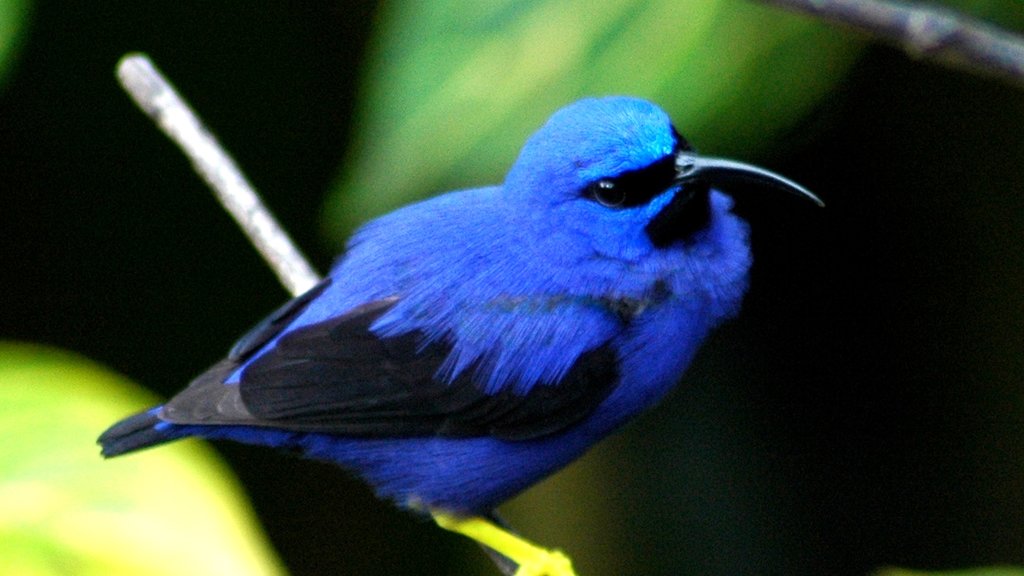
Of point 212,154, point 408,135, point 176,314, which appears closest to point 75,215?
point 176,314

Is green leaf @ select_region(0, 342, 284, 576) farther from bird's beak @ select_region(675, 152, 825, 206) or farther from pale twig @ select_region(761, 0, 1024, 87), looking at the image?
pale twig @ select_region(761, 0, 1024, 87)

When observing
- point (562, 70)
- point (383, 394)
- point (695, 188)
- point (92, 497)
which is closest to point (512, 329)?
point (383, 394)

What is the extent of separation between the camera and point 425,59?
2.97 meters

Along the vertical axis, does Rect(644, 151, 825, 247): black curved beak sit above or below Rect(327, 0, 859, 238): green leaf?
below

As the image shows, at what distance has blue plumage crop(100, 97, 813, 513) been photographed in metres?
2.80

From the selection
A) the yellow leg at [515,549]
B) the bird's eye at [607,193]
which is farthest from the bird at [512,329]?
the yellow leg at [515,549]

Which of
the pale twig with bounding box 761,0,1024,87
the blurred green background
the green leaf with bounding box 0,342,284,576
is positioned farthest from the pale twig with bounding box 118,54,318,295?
the pale twig with bounding box 761,0,1024,87

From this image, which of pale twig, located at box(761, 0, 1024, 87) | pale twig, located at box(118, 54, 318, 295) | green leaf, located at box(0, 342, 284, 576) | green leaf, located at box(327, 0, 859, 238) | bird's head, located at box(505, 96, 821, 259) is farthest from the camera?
pale twig, located at box(118, 54, 318, 295)

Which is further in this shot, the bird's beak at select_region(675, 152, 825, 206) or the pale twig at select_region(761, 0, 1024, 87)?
the bird's beak at select_region(675, 152, 825, 206)

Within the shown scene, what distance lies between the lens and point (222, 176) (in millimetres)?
3213

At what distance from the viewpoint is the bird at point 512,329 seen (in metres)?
2.80

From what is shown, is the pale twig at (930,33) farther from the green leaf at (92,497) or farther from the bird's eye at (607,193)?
the green leaf at (92,497)

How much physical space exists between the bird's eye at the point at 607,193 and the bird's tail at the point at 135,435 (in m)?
1.08

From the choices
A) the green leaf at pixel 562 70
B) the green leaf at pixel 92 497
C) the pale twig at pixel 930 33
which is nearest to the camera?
the pale twig at pixel 930 33
